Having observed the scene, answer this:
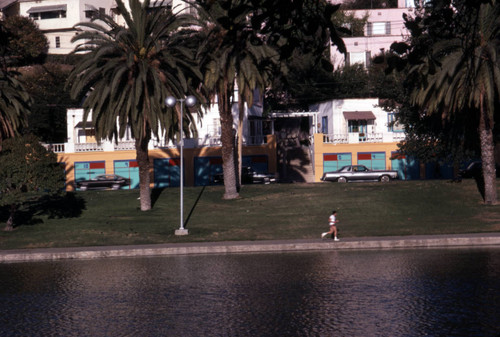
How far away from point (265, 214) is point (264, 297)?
66.8ft

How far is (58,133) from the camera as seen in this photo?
2719 inches

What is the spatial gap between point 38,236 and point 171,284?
16.1 m

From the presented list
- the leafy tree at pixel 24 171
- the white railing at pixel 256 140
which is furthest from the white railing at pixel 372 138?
the leafy tree at pixel 24 171

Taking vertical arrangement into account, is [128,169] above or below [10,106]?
below

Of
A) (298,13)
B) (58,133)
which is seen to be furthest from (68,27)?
(298,13)

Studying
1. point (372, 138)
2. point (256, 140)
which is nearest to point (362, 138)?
point (372, 138)

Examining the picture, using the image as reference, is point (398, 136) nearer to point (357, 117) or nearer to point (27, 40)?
point (357, 117)

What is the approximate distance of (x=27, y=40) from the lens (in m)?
78.6

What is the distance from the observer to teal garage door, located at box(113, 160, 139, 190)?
5888 cm

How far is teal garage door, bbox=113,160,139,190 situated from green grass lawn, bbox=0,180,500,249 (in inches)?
637

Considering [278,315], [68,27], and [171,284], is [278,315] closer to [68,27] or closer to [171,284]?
[171,284]

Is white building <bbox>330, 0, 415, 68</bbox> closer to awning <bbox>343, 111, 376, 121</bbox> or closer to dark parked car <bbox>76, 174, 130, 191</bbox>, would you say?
awning <bbox>343, 111, 376, 121</bbox>

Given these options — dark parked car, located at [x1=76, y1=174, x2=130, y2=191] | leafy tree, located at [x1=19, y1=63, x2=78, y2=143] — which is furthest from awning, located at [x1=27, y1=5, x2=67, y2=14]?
dark parked car, located at [x1=76, y1=174, x2=130, y2=191]

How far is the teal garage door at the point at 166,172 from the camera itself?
58531 mm
